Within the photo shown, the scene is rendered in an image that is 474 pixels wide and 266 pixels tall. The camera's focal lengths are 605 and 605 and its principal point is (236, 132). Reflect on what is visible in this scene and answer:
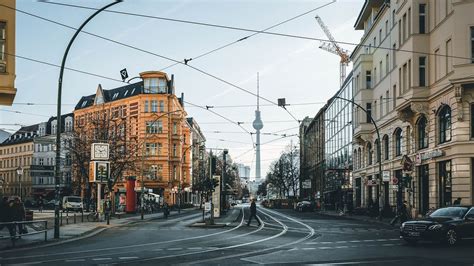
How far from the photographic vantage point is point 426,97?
41000 millimetres

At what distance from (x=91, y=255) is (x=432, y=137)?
28.6m

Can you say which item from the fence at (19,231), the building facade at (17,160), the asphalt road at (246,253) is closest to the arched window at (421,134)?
the asphalt road at (246,253)

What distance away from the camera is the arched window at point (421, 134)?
42406 mm

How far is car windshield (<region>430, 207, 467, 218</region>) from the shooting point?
2307cm

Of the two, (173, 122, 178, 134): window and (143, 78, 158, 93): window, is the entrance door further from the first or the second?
(173, 122, 178, 134): window

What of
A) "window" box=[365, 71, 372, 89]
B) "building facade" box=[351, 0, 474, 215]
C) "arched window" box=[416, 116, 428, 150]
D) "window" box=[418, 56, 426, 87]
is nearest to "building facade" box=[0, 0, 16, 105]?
"building facade" box=[351, 0, 474, 215]

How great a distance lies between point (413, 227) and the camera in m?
22.1

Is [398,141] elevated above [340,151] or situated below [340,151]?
above

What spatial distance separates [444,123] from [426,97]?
308cm

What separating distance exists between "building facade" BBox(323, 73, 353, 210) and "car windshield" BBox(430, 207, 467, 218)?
3950cm

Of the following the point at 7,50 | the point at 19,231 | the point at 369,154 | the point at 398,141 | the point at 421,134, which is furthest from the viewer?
the point at 369,154

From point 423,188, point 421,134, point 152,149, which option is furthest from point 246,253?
point 152,149

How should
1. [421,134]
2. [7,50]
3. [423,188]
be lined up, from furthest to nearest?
[421,134] < [423,188] < [7,50]

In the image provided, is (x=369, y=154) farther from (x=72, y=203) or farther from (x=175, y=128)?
(x=175, y=128)
